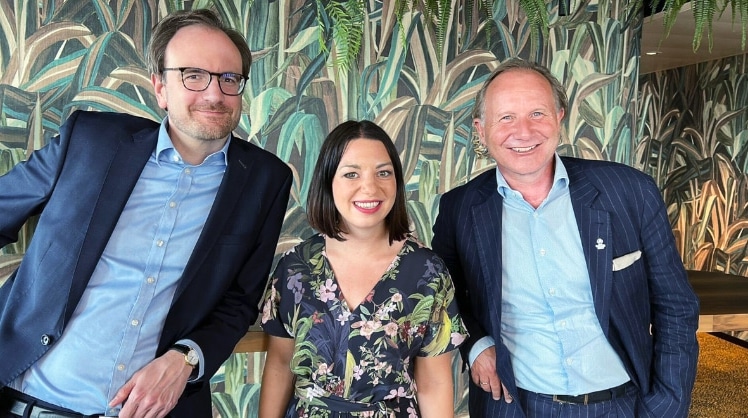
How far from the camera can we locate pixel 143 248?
165 centimetres

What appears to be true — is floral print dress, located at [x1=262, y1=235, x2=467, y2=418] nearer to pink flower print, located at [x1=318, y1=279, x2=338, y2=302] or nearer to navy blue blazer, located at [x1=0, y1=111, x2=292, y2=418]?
pink flower print, located at [x1=318, y1=279, x2=338, y2=302]

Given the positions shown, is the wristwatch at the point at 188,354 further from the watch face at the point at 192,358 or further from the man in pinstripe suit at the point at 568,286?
the man in pinstripe suit at the point at 568,286

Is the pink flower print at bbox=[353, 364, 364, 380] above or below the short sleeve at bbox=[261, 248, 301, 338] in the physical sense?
below

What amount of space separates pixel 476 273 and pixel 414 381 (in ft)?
1.25

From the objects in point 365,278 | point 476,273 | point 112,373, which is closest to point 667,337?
point 476,273

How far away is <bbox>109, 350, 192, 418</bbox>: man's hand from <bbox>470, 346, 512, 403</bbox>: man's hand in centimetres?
83

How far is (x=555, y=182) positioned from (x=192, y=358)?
3.72ft

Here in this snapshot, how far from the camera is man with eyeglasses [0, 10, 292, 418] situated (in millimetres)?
1563

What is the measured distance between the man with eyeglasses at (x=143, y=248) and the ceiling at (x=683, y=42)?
3.37 metres

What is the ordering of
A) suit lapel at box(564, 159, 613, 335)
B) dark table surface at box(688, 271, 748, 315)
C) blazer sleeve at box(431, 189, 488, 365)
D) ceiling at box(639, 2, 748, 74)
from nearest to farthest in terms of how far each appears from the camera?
suit lapel at box(564, 159, 613, 335)
blazer sleeve at box(431, 189, 488, 365)
dark table surface at box(688, 271, 748, 315)
ceiling at box(639, 2, 748, 74)

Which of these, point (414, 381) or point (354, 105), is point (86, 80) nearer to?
point (354, 105)

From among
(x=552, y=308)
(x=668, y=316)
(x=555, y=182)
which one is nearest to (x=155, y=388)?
(x=552, y=308)

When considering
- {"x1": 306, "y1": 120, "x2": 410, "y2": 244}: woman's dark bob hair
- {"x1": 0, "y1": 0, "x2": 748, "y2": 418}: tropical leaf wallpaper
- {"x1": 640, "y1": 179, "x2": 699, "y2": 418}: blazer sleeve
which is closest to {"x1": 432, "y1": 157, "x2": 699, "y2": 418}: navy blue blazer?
{"x1": 640, "y1": 179, "x2": 699, "y2": 418}: blazer sleeve

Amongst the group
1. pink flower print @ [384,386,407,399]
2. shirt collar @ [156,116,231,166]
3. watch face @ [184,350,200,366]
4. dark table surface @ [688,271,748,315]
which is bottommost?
dark table surface @ [688,271,748,315]
